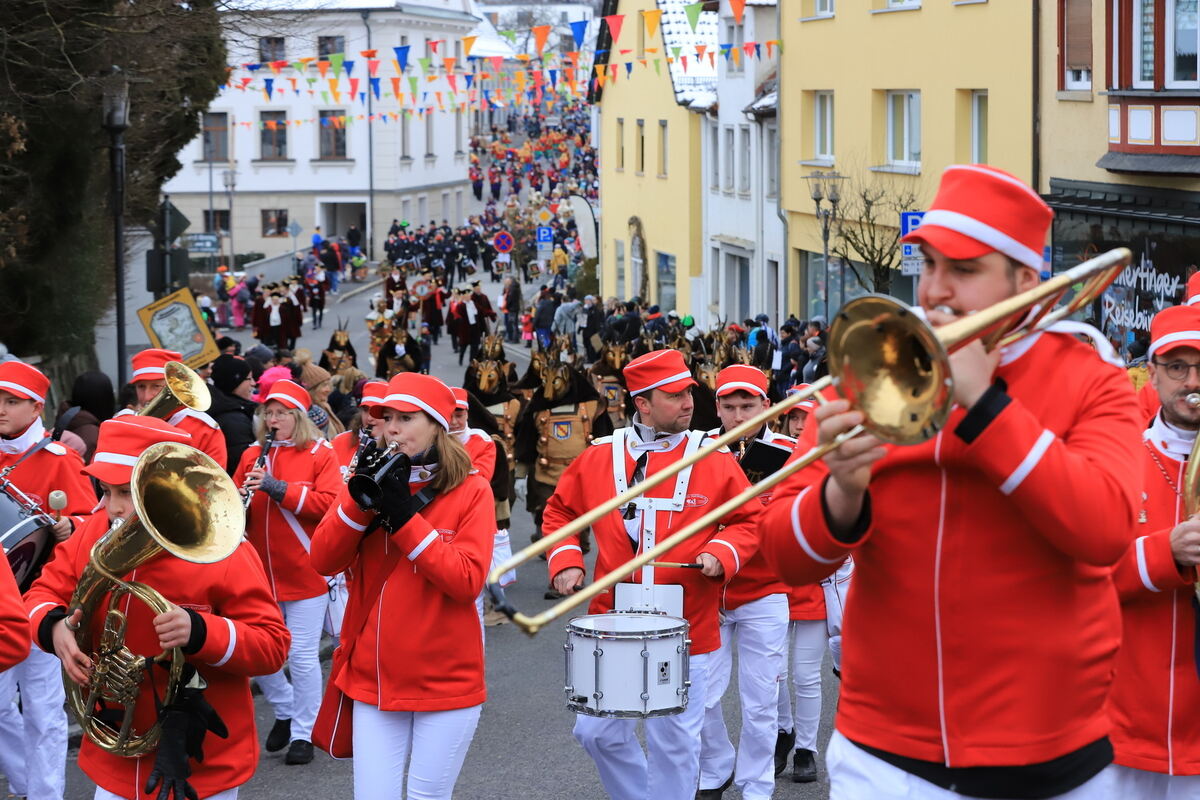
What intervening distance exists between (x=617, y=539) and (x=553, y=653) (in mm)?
4807

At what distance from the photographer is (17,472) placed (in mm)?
8086

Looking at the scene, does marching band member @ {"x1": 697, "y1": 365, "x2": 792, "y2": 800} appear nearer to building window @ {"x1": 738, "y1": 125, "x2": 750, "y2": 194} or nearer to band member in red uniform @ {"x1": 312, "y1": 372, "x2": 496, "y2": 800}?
band member in red uniform @ {"x1": 312, "y1": 372, "x2": 496, "y2": 800}

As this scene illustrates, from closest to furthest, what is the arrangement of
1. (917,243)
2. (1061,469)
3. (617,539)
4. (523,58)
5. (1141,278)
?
(1061,469)
(917,243)
(617,539)
(1141,278)
(523,58)

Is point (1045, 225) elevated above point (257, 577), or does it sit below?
above

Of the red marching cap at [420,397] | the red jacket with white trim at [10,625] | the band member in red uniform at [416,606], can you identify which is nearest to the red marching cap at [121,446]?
the red jacket with white trim at [10,625]

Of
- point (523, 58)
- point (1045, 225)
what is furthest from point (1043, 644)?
point (523, 58)

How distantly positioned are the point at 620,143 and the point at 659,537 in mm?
46518

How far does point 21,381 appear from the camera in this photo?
8.18m

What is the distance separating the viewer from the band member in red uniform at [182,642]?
5211 millimetres

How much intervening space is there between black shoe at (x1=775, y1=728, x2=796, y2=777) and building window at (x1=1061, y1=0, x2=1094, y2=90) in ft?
54.0

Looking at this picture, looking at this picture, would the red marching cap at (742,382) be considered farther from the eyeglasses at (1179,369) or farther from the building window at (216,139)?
the building window at (216,139)

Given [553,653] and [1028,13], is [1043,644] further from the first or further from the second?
[1028,13]

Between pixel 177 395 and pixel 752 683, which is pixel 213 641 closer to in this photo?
pixel 752 683

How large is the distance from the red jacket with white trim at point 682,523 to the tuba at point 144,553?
6.74 ft
